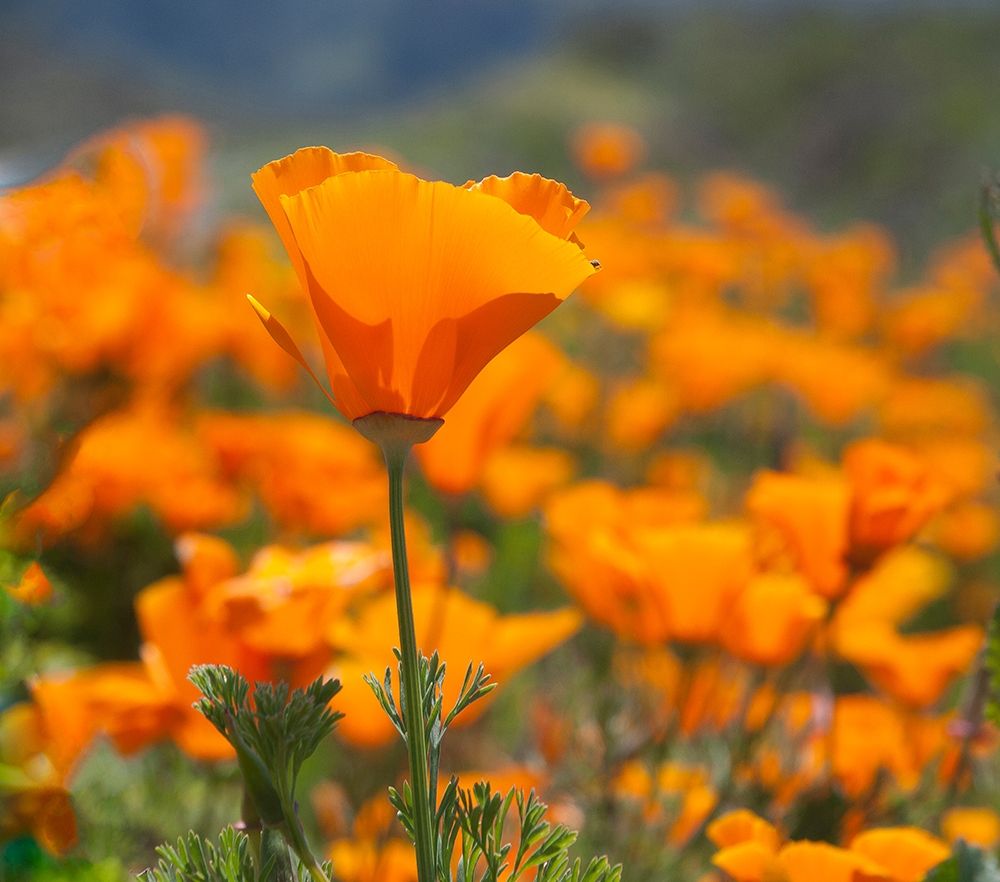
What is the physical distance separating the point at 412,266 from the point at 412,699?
0.43 ft

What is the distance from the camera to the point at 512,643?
675 mm

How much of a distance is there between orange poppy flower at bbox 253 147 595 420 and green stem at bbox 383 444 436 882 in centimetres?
5

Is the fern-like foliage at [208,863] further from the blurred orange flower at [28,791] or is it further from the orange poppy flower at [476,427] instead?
the orange poppy flower at [476,427]

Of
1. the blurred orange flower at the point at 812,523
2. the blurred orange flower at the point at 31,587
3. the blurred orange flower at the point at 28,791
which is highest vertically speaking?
the blurred orange flower at the point at 812,523

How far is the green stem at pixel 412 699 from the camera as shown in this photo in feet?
1.09

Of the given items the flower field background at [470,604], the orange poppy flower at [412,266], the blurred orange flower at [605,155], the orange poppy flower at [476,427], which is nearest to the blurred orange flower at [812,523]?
the flower field background at [470,604]

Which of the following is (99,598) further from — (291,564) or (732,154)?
(732,154)

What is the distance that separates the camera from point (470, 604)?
0.73 metres

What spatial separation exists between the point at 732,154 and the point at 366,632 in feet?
29.3

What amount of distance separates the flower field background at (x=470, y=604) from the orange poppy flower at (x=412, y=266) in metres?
0.01

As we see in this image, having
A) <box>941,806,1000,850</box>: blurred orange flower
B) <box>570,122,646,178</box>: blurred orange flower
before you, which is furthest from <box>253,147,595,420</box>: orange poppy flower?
<box>570,122,646,178</box>: blurred orange flower

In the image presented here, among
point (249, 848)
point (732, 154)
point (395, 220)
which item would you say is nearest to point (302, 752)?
point (249, 848)

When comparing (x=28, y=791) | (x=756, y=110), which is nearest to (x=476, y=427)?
(x=28, y=791)

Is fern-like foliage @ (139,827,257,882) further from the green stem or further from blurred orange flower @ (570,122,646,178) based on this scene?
blurred orange flower @ (570,122,646,178)
